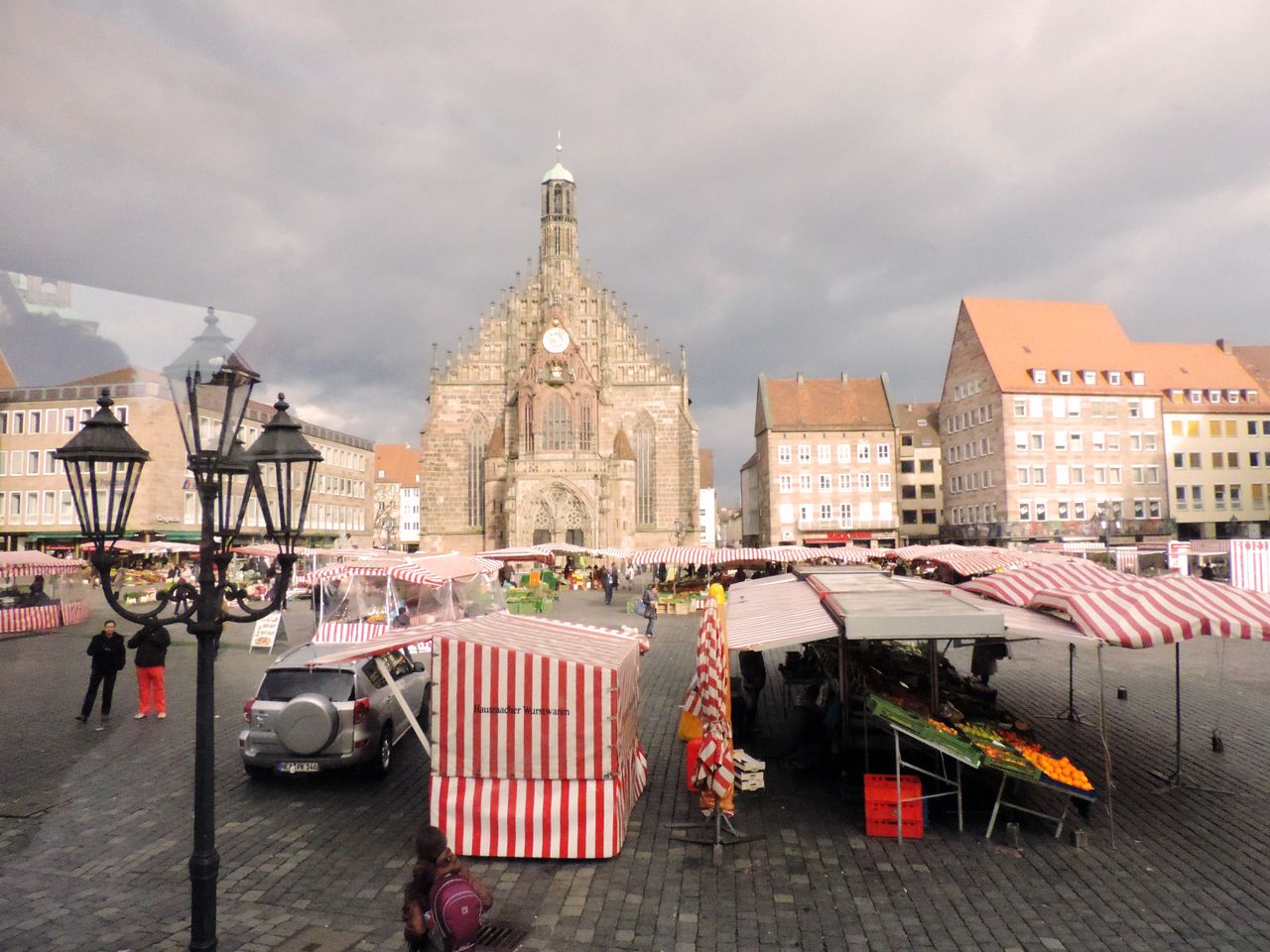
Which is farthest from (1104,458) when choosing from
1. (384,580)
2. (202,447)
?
(202,447)

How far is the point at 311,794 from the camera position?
862cm

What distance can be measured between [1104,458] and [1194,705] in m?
44.0

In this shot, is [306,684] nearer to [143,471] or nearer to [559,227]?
[143,471]

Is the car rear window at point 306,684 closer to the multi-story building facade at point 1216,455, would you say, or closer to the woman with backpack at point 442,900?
the woman with backpack at point 442,900

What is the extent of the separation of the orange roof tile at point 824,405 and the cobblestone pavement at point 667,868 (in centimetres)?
4802

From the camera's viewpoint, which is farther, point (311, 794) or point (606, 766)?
point (311, 794)

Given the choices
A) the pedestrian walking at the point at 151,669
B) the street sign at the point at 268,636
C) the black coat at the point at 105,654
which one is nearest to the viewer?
the pedestrian walking at the point at 151,669

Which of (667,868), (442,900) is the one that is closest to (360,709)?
(667,868)

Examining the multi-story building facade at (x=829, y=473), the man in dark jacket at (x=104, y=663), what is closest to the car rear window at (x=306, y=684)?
the man in dark jacket at (x=104, y=663)

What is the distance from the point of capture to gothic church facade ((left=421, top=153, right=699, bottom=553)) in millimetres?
48719

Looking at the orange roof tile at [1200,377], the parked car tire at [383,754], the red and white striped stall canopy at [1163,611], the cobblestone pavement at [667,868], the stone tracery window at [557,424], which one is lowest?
the cobblestone pavement at [667,868]

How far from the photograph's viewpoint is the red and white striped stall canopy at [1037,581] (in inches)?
398

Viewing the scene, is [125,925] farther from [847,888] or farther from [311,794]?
[847,888]

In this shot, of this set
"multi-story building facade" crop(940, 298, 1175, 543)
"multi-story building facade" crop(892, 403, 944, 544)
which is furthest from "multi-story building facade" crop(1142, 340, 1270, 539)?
"multi-story building facade" crop(892, 403, 944, 544)
